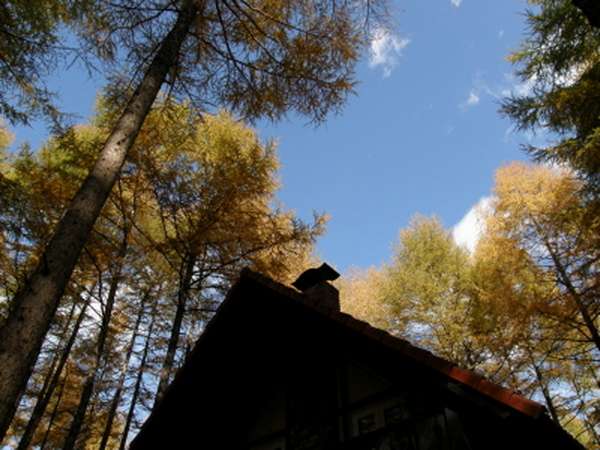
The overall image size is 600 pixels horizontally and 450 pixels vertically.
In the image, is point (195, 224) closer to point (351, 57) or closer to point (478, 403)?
point (351, 57)

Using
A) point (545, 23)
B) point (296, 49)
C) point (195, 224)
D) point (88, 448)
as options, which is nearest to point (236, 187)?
point (195, 224)

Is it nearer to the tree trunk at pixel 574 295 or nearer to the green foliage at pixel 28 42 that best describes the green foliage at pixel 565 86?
the tree trunk at pixel 574 295

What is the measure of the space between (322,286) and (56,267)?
3.38m

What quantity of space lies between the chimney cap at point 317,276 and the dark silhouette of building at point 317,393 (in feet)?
0.11

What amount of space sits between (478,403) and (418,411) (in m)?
1.04

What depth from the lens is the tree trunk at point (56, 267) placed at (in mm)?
3631

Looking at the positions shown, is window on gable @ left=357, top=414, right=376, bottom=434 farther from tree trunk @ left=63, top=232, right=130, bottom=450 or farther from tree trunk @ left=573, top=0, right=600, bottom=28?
tree trunk @ left=63, top=232, right=130, bottom=450

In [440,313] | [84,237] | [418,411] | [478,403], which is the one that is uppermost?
[440,313]

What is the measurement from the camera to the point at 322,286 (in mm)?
6258

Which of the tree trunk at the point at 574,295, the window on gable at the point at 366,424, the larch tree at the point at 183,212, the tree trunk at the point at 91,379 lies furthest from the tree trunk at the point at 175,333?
the tree trunk at the point at 574,295

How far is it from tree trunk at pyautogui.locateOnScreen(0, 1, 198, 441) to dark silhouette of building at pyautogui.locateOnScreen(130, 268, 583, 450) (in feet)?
6.15

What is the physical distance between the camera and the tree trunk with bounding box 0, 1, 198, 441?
363cm

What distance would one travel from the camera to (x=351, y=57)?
7.75m

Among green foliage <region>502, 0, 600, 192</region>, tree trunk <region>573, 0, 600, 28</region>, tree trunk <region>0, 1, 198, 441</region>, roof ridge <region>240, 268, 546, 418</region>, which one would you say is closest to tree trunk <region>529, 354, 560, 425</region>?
green foliage <region>502, 0, 600, 192</region>
